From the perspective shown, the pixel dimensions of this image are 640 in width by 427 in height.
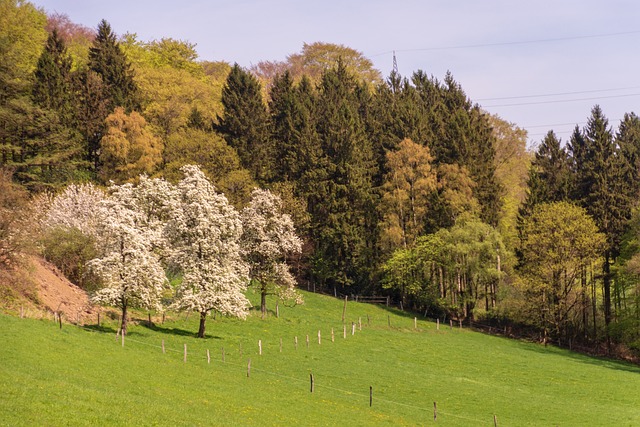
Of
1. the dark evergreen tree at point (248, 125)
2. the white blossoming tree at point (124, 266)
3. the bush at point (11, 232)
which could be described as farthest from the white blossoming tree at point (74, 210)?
the dark evergreen tree at point (248, 125)

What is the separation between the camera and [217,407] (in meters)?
36.6

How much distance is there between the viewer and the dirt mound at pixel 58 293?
57.1 metres

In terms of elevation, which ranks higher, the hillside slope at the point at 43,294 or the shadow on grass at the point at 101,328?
the hillside slope at the point at 43,294

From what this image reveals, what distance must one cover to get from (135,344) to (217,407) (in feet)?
56.6

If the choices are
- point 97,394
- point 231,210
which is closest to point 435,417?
point 97,394

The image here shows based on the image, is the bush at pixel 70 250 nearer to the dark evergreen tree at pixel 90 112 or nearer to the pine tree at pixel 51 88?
the dark evergreen tree at pixel 90 112

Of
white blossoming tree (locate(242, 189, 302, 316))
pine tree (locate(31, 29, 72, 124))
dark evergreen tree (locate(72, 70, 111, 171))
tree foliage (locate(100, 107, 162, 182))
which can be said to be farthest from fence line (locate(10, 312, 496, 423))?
pine tree (locate(31, 29, 72, 124))

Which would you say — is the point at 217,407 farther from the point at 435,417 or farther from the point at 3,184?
the point at 3,184

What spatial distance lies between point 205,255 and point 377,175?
4879 cm

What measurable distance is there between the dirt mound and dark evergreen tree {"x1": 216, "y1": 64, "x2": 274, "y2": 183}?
140 feet

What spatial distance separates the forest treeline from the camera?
83250 millimetres

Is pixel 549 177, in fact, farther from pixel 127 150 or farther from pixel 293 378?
pixel 293 378

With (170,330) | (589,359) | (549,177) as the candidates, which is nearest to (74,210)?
(170,330)

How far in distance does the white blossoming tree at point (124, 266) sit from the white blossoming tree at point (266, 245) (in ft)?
47.7
